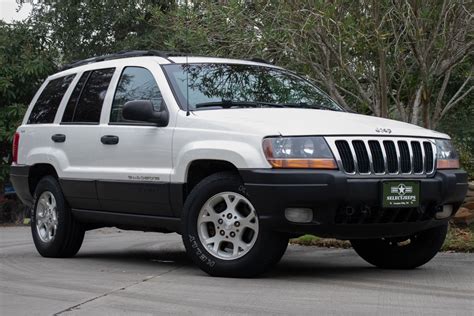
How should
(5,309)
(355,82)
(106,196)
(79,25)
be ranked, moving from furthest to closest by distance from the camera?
(79,25) → (355,82) → (106,196) → (5,309)

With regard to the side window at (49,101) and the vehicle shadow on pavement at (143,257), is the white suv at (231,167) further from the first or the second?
the vehicle shadow on pavement at (143,257)

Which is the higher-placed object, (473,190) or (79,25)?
(79,25)

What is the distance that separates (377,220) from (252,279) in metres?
1.05

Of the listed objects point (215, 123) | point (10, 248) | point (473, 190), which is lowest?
point (10, 248)

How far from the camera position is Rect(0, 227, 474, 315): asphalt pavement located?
18.0 feet

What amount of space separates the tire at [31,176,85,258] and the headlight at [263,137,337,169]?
2.83 meters

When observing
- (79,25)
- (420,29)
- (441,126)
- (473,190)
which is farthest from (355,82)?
(79,25)

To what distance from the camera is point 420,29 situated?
30.3 feet

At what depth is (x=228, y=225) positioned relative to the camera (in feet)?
21.7

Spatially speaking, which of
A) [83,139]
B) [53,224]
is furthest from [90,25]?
[83,139]

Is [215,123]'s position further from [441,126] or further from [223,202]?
[441,126]

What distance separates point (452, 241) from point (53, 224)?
410 cm

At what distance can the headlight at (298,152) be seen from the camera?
20.7 feet

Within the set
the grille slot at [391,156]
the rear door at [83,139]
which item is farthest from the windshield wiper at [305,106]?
the rear door at [83,139]
